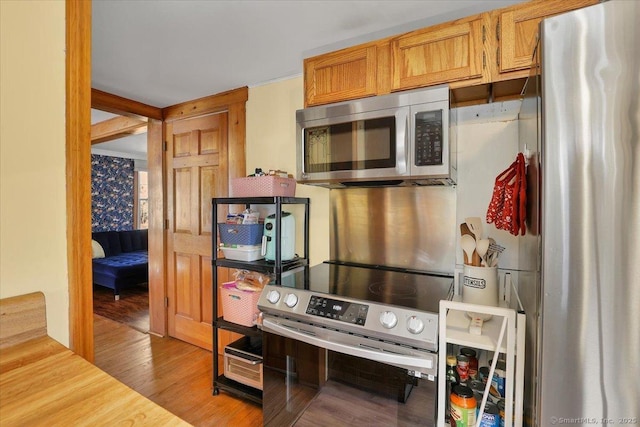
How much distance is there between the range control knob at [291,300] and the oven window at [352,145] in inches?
25.2

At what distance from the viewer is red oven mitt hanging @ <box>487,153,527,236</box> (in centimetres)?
111

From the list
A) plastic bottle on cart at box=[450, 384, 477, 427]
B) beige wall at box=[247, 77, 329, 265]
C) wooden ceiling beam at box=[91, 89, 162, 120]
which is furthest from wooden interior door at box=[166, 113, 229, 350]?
plastic bottle on cart at box=[450, 384, 477, 427]

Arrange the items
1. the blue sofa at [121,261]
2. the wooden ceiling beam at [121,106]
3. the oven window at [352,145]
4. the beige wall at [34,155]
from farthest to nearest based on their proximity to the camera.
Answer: the blue sofa at [121,261], the wooden ceiling beam at [121,106], the oven window at [352,145], the beige wall at [34,155]

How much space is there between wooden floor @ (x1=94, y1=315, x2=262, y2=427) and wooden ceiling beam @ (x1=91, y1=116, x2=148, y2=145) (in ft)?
6.88

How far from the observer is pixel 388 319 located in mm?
1134

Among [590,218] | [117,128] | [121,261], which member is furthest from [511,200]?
[121,261]

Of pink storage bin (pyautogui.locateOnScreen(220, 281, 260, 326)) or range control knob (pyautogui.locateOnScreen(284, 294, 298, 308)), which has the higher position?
range control knob (pyautogui.locateOnScreen(284, 294, 298, 308))

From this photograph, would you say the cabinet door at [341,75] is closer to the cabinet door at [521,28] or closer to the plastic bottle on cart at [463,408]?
the cabinet door at [521,28]

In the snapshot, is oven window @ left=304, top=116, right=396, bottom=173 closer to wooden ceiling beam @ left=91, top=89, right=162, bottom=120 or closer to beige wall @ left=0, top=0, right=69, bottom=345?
beige wall @ left=0, top=0, right=69, bottom=345

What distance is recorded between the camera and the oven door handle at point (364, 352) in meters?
1.06

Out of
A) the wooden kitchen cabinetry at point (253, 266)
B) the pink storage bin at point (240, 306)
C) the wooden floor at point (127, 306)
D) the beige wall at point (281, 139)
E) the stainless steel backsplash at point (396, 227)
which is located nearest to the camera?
the stainless steel backsplash at point (396, 227)

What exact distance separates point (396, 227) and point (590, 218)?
107cm

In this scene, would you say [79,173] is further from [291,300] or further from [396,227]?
[396,227]

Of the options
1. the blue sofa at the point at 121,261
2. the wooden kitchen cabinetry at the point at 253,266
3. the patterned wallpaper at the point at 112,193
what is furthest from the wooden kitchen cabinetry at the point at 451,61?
the patterned wallpaper at the point at 112,193
